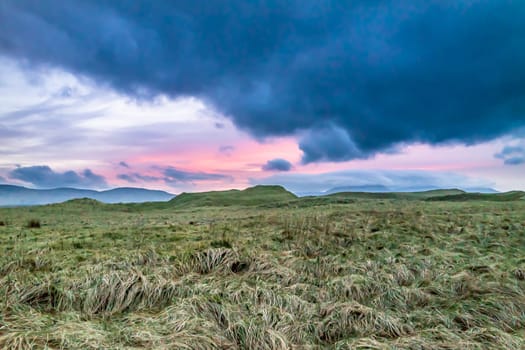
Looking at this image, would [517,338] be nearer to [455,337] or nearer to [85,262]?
[455,337]

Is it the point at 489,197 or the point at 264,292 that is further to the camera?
the point at 489,197

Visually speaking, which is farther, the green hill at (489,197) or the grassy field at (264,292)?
the green hill at (489,197)

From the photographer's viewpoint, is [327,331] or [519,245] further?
[519,245]

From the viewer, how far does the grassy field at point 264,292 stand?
5.44 metres

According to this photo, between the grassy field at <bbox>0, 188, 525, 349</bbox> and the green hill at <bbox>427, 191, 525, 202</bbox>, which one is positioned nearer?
the grassy field at <bbox>0, 188, 525, 349</bbox>

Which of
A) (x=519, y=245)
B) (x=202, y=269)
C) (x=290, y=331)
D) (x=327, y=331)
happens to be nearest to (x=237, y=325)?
(x=290, y=331)

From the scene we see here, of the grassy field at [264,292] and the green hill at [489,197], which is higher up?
the green hill at [489,197]

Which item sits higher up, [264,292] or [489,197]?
[489,197]

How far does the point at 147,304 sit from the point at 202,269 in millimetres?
2031

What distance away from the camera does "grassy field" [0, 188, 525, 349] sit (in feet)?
17.8

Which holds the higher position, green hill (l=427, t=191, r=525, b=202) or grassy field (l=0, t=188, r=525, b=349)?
green hill (l=427, t=191, r=525, b=202)

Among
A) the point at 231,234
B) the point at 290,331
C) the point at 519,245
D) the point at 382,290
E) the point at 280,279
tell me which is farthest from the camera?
the point at 231,234

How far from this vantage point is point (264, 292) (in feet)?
23.5

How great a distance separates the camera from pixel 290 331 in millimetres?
5828
